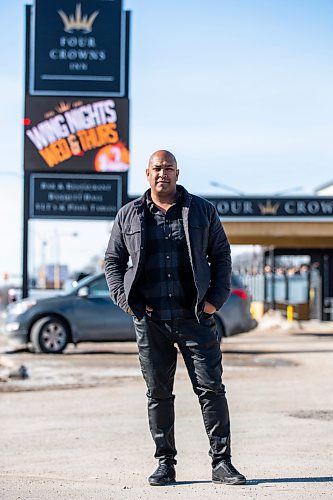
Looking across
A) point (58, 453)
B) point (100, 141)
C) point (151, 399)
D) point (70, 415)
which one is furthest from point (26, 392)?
point (100, 141)

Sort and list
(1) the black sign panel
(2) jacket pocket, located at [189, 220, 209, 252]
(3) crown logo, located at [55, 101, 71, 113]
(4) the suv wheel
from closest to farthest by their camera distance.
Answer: (2) jacket pocket, located at [189, 220, 209, 252] → (4) the suv wheel → (3) crown logo, located at [55, 101, 71, 113] → (1) the black sign panel

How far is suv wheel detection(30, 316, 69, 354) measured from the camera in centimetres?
1777

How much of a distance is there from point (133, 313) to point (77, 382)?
7.63 meters

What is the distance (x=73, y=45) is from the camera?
21.6 m

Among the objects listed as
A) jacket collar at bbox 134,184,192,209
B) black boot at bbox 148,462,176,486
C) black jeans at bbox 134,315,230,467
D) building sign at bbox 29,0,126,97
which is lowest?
black boot at bbox 148,462,176,486

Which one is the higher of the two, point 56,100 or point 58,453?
point 56,100

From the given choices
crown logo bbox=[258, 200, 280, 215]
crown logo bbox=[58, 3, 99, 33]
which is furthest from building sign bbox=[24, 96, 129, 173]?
crown logo bbox=[258, 200, 280, 215]

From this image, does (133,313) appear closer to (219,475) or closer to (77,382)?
(219,475)

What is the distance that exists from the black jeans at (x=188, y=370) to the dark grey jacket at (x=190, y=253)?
5.5 inches

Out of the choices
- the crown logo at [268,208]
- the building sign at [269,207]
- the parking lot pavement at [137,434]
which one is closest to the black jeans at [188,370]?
the parking lot pavement at [137,434]

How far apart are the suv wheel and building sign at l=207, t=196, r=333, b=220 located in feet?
36.9

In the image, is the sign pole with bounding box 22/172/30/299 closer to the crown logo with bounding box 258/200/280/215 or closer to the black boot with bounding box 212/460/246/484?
the crown logo with bounding box 258/200/280/215

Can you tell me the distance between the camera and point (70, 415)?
9797 mm

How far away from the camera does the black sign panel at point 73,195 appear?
21.9m
